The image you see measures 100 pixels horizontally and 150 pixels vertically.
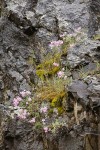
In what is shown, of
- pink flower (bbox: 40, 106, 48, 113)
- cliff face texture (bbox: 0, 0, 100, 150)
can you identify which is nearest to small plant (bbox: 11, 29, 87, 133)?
pink flower (bbox: 40, 106, 48, 113)

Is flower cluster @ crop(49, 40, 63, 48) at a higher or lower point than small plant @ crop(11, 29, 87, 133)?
higher

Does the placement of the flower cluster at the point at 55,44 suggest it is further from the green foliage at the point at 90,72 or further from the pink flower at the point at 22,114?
the pink flower at the point at 22,114

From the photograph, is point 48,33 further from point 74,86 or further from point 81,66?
point 74,86

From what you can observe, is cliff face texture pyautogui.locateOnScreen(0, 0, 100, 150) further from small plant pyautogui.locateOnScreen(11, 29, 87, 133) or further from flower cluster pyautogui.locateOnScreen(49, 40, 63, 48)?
flower cluster pyautogui.locateOnScreen(49, 40, 63, 48)

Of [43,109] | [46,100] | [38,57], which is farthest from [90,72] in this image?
[38,57]

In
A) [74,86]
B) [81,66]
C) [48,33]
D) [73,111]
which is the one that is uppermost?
[48,33]

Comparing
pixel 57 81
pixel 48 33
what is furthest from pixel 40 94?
pixel 48 33

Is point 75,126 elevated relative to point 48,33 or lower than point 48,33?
lower

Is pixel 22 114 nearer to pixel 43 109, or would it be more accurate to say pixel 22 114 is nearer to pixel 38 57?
pixel 43 109

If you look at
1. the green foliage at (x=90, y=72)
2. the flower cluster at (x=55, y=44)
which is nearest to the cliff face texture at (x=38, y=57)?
the green foliage at (x=90, y=72)
